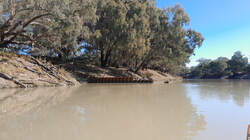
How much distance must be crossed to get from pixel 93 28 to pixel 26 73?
33.5ft

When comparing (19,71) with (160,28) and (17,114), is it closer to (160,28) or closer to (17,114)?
(17,114)

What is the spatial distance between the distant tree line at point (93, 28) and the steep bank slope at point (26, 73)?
2381 mm

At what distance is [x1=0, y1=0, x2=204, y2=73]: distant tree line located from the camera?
12125 millimetres

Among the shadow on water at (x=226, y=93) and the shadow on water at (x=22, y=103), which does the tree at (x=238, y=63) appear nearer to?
the shadow on water at (x=226, y=93)

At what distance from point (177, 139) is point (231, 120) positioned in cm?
196

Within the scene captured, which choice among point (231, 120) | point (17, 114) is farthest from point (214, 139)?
point (17, 114)

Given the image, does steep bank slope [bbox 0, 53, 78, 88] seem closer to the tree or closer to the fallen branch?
the fallen branch

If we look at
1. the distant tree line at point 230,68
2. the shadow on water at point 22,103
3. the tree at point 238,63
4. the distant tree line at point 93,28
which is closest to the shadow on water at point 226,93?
the shadow on water at point 22,103

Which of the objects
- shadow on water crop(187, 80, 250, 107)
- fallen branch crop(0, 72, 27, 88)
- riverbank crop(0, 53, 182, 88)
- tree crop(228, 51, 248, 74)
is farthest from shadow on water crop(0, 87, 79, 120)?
tree crop(228, 51, 248, 74)

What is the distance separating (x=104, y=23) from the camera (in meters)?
19.0

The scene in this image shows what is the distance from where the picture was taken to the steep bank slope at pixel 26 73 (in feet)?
34.4

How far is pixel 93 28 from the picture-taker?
19.5m

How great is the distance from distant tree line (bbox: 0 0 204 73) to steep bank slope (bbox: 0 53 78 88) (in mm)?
2381

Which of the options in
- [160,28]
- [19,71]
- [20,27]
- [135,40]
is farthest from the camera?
[160,28]
